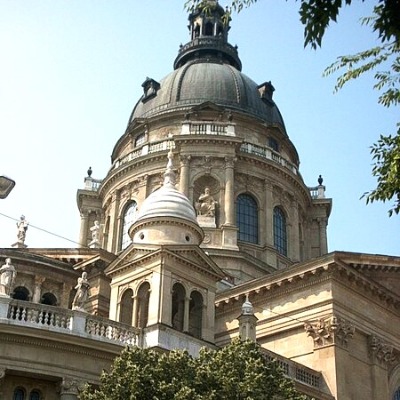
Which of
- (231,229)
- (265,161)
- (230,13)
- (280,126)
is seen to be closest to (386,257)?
(231,229)

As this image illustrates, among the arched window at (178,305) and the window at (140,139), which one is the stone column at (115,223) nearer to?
the window at (140,139)

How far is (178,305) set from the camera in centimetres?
2784

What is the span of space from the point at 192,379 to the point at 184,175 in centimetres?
2888

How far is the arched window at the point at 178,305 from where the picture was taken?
2752 centimetres

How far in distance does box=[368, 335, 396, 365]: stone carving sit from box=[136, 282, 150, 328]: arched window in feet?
34.8

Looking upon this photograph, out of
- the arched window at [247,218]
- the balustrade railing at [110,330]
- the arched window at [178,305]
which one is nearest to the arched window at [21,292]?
the arched window at [178,305]

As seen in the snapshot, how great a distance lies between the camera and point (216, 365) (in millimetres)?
19578

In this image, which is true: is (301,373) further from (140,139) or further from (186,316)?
(140,139)

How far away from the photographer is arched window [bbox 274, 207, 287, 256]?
48375 millimetres

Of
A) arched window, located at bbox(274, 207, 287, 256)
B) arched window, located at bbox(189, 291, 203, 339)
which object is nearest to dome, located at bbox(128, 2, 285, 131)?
arched window, located at bbox(274, 207, 287, 256)

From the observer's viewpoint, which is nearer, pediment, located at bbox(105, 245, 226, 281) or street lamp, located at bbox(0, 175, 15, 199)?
street lamp, located at bbox(0, 175, 15, 199)

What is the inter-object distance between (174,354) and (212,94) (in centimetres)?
3418

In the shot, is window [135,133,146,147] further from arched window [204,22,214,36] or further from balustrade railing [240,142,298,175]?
arched window [204,22,214,36]

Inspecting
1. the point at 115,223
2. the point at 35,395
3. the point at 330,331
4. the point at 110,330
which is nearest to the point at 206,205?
the point at 115,223
